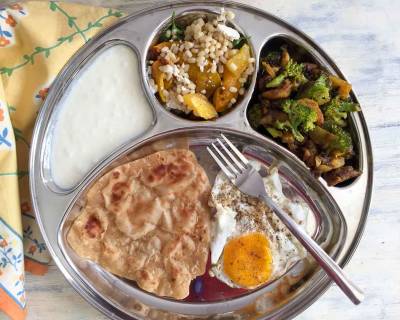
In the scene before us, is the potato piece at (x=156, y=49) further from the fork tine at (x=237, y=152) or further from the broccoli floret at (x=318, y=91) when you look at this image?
the broccoli floret at (x=318, y=91)

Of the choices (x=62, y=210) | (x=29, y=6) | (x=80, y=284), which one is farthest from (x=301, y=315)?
(x=29, y=6)

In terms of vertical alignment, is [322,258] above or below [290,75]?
below

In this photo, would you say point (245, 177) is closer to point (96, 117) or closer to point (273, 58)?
point (273, 58)

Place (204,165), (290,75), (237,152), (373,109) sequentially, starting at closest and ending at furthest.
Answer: (290,75), (237,152), (204,165), (373,109)

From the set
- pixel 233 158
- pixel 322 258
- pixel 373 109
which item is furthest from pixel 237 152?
pixel 373 109

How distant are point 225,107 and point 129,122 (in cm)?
59

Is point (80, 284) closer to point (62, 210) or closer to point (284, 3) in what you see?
point (62, 210)

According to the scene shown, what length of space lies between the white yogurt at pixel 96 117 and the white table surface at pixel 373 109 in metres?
0.94

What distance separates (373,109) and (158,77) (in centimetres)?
152

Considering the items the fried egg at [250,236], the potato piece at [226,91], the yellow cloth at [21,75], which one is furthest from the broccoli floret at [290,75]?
the yellow cloth at [21,75]

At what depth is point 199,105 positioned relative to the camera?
3.04m

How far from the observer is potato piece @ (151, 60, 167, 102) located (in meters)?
3.07

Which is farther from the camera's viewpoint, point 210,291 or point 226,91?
point 210,291

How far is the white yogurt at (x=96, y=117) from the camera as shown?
307 cm
